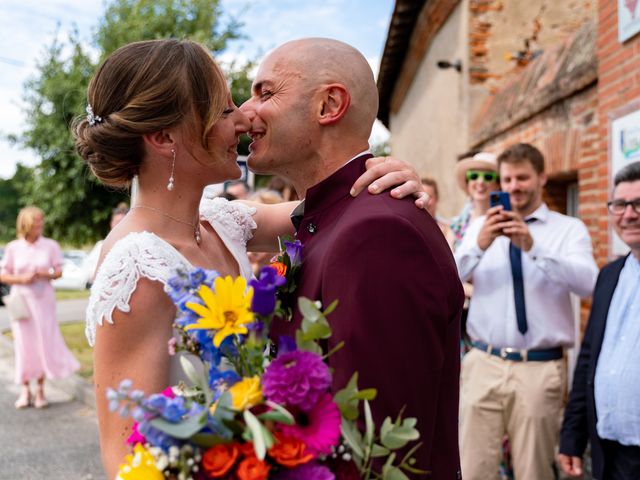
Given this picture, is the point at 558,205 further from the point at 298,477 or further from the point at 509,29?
the point at 298,477

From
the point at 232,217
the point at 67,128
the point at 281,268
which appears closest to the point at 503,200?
the point at 232,217

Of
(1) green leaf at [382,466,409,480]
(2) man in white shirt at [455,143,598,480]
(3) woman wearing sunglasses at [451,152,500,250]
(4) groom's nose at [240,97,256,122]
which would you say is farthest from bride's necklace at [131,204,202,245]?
(3) woman wearing sunglasses at [451,152,500,250]

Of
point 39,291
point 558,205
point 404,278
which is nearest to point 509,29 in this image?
point 558,205

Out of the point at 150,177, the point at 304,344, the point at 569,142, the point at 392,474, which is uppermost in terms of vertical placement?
the point at 569,142

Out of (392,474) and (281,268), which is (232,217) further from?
(392,474)

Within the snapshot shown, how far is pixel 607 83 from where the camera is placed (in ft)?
15.8

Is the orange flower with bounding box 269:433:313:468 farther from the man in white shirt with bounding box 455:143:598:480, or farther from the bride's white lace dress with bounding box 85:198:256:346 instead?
the man in white shirt with bounding box 455:143:598:480

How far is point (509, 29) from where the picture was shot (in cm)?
917

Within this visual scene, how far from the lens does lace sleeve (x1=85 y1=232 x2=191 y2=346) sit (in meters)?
1.80

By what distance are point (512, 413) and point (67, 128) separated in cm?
1075

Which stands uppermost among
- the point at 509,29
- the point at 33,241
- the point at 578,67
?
the point at 509,29

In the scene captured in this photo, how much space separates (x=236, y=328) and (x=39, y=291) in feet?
26.1

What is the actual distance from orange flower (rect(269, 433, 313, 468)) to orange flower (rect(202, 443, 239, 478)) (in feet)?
0.22

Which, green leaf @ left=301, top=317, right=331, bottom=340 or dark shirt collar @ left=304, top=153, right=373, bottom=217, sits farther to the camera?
dark shirt collar @ left=304, top=153, right=373, bottom=217
